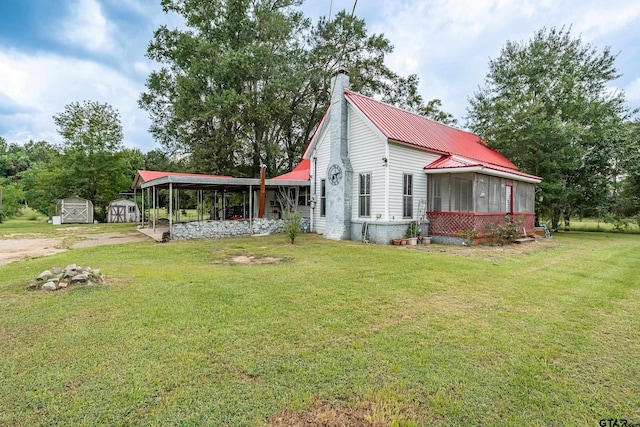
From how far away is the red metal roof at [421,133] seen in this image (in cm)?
1248

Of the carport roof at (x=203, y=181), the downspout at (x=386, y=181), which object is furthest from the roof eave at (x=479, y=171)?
the carport roof at (x=203, y=181)

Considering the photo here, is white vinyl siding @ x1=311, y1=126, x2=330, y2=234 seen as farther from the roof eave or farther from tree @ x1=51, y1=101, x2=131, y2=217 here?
tree @ x1=51, y1=101, x2=131, y2=217

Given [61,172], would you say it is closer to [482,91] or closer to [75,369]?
[75,369]

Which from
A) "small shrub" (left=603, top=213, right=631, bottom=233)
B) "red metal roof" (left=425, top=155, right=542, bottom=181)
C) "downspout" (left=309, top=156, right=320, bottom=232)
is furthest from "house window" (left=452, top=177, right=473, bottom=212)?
"small shrub" (left=603, top=213, right=631, bottom=233)

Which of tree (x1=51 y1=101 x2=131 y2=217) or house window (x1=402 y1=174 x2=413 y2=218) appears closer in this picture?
house window (x1=402 y1=174 x2=413 y2=218)

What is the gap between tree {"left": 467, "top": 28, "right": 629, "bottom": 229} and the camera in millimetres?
17344

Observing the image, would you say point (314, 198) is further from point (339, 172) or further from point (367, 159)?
point (367, 159)

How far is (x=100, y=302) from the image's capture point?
15.1 ft

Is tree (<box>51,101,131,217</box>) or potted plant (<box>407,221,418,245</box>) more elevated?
tree (<box>51,101,131,217</box>)

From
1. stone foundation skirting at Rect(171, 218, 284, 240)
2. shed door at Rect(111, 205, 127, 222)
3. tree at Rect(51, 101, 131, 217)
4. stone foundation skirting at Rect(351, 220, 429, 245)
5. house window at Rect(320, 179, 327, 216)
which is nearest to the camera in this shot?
stone foundation skirting at Rect(351, 220, 429, 245)

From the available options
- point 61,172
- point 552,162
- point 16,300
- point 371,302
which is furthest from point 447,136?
point 61,172

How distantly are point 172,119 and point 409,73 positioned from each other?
1871 cm

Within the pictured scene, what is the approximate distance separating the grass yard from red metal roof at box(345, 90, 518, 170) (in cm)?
775

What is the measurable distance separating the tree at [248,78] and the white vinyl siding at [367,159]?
29.1 ft
